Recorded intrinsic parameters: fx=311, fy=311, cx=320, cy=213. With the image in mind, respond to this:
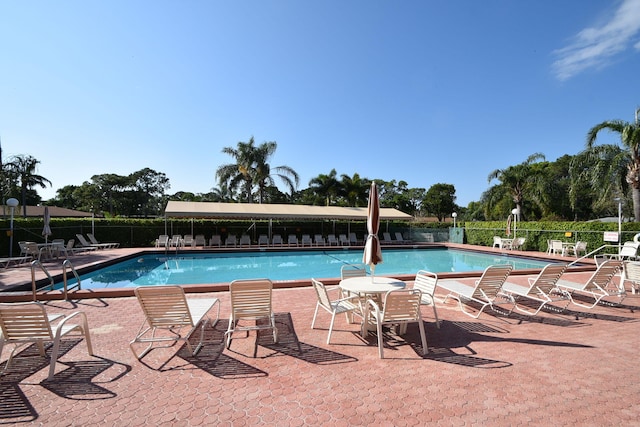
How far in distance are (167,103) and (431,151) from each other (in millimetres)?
22455

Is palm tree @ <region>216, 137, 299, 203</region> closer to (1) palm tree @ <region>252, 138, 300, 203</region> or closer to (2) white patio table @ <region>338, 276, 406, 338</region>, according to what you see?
(1) palm tree @ <region>252, 138, 300, 203</region>

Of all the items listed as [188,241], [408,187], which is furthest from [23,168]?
[408,187]

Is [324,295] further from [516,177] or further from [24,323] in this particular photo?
[516,177]

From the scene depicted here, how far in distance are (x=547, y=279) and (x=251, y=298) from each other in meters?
4.96

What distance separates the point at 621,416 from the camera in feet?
8.18

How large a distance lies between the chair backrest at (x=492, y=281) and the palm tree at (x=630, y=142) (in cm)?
1281

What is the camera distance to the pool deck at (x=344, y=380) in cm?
251

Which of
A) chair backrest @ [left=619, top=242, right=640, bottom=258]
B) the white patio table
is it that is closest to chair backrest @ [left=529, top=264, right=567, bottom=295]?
the white patio table

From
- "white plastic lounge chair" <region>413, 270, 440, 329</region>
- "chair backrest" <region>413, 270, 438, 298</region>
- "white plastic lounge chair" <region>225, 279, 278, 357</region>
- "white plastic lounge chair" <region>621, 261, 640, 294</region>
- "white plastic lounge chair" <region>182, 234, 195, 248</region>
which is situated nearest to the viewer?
"white plastic lounge chair" <region>225, 279, 278, 357</region>

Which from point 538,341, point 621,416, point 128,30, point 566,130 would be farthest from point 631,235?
point 128,30

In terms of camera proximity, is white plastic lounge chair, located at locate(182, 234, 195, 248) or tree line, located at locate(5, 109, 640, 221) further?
white plastic lounge chair, located at locate(182, 234, 195, 248)

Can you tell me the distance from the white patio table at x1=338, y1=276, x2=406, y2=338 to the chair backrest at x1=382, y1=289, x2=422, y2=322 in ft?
1.20

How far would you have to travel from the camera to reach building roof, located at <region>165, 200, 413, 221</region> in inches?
645

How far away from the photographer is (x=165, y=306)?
3.67 meters
